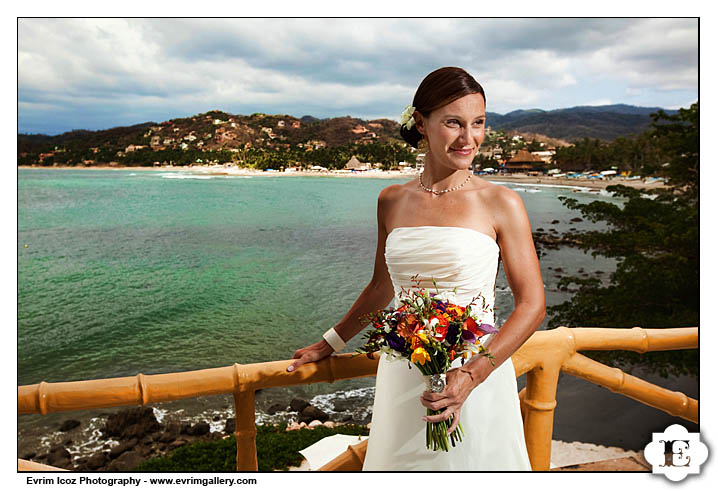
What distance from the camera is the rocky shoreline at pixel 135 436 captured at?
9.32 metres

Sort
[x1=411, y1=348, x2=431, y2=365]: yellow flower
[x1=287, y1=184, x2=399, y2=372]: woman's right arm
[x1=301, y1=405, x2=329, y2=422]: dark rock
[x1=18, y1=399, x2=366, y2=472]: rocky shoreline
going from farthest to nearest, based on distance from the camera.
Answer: [x1=301, y1=405, x2=329, y2=422]: dark rock → [x1=18, y1=399, x2=366, y2=472]: rocky shoreline → [x1=287, y1=184, x2=399, y2=372]: woman's right arm → [x1=411, y1=348, x2=431, y2=365]: yellow flower

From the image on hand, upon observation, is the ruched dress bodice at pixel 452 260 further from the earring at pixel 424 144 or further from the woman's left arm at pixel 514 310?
the earring at pixel 424 144

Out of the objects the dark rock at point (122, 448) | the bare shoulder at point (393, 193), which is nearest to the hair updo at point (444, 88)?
the bare shoulder at point (393, 193)

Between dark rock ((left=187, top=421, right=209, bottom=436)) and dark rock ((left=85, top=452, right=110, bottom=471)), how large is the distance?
4.89 feet

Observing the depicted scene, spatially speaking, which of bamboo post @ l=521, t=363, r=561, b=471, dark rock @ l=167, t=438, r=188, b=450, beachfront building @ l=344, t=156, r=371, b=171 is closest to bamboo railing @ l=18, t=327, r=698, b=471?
bamboo post @ l=521, t=363, r=561, b=471

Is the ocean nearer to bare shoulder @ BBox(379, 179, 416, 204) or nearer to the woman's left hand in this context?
bare shoulder @ BBox(379, 179, 416, 204)

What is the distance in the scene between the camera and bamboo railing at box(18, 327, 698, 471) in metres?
1.35

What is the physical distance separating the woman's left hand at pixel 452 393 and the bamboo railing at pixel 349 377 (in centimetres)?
31

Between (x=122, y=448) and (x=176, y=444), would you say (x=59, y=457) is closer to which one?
(x=122, y=448)
